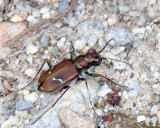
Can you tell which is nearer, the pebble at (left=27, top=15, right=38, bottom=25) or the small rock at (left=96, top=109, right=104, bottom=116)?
the small rock at (left=96, top=109, right=104, bottom=116)

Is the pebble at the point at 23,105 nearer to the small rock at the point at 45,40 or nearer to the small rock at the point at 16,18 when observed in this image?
the small rock at the point at 45,40

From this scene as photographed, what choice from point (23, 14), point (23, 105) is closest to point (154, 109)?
point (23, 105)

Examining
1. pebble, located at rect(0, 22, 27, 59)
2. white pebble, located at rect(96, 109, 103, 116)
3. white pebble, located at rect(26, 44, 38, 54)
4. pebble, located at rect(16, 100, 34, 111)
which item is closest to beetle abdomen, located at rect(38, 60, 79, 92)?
pebble, located at rect(16, 100, 34, 111)

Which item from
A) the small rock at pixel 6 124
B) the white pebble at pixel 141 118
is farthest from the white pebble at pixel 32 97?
the white pebble at pixel 141 118

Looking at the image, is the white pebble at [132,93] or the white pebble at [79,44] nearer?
the white pebble at [132,93]

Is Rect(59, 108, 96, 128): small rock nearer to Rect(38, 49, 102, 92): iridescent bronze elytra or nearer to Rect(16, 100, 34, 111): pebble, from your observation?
Rect(38, 49, 102, 92): iridescent bronze elytra
